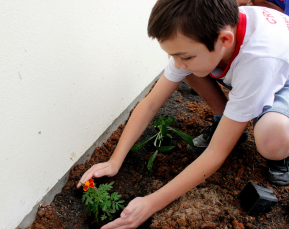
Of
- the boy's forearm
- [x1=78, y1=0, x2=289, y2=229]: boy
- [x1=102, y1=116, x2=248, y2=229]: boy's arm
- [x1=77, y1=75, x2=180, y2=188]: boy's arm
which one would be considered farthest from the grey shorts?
[x1=77, y1=75, x2=180, y2=188]: boy's arm

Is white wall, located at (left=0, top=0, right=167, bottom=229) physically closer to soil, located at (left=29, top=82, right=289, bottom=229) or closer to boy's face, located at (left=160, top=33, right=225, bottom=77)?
soil, located at (left=29, top=82, right=289, bottom=229)

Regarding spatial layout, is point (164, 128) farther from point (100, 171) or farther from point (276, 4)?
point (276, 4)

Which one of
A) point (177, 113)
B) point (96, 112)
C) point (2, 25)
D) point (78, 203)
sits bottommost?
point (177, 113)

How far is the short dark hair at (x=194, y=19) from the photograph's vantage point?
1.04 m

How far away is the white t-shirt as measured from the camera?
3.56ft

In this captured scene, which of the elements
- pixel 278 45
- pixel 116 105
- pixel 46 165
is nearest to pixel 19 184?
pixel 46 165

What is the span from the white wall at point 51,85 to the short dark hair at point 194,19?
0.51 metres

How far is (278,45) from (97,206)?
123 cm

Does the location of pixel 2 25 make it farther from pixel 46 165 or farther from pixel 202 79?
pixel 202 79

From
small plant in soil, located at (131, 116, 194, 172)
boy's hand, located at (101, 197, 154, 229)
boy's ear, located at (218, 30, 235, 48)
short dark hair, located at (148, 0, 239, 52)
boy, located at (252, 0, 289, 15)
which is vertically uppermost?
short dark hair, located at (148, 0, 239, 52)

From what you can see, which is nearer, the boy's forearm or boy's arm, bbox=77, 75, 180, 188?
the boy's forearm

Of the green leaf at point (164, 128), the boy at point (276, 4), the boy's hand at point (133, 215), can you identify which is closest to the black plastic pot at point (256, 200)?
the boy's hand at point (133, 215)

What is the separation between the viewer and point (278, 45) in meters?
1.11

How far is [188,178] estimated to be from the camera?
123cm
